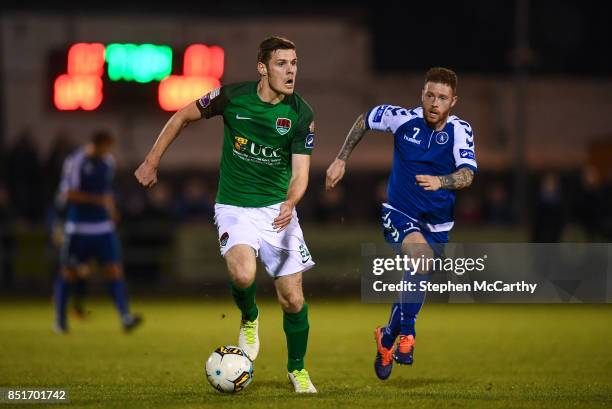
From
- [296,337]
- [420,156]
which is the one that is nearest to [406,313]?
[296,337]

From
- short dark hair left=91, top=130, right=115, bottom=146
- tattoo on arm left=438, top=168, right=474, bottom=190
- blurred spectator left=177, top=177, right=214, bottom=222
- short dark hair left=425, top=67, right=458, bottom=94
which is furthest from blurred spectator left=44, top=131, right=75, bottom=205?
tattoo on arm left=438, top=168, right=474, bottom=190

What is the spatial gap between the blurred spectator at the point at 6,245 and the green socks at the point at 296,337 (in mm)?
12357

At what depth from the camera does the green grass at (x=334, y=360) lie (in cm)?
818

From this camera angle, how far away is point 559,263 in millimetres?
10766

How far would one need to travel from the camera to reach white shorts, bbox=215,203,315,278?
8.44 meters

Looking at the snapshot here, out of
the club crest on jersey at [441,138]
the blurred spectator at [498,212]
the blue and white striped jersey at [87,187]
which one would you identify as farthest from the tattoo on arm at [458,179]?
the blurred spectator at [498,212]

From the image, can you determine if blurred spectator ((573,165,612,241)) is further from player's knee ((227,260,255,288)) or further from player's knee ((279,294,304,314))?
player's knee ((227,260,255,288))

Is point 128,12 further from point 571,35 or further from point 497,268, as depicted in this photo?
point 497,268

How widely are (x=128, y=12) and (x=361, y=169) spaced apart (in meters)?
5.99

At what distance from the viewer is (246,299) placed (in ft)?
28.7

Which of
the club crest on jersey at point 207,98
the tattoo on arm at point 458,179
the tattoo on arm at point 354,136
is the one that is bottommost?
the tattoo on arm at point 458,179

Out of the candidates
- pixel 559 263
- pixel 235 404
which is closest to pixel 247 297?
pixel 235 404

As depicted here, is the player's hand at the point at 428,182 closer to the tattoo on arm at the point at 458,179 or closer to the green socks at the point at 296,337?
the tattoo on arm at the point at 458,179

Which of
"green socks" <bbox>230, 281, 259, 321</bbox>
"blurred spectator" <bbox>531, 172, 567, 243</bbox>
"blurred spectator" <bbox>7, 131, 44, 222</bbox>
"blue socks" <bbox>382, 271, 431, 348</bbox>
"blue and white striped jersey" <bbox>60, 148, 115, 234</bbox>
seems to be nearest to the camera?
"green socks" <bbox>230, 281, 259, 321</bbox>
